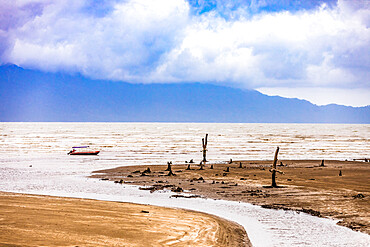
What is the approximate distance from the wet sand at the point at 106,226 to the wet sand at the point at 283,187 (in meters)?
5.45

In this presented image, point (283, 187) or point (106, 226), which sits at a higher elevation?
point (106, 226)

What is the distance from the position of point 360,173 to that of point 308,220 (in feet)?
65.7

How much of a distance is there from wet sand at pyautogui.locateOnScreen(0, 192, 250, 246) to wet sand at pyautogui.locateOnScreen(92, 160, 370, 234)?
215 inches

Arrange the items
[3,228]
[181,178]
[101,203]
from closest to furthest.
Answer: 1. [3,228]
2. [101,203]
3. [181,178]

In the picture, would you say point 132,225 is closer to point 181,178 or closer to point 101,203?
point 101,203

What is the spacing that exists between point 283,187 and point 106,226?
640 inches

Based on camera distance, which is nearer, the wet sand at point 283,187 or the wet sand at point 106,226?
the wet sand at point 106,226

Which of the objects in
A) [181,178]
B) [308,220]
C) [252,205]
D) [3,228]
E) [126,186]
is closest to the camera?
[3,228]

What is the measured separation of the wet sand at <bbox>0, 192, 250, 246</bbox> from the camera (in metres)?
12.5

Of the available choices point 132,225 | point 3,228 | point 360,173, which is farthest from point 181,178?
point 3,228

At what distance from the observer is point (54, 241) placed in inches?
469

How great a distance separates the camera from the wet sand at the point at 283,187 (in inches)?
805

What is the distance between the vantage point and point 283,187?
2788 cm

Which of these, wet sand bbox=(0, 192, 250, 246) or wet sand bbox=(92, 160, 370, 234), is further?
wet sand bbox=(92, 160, 370, 234)
